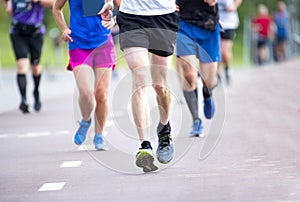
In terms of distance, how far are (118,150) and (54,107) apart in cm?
641

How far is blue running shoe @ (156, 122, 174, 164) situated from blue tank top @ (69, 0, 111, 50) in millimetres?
1734

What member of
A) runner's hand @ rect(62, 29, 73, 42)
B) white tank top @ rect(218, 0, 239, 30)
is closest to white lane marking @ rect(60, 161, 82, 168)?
runner's hand @ rect(62, 29, 73, 42)

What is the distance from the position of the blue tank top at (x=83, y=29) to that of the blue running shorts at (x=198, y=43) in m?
1.35

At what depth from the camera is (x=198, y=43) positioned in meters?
10.8

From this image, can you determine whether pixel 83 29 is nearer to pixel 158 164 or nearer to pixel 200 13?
pixel 200 13

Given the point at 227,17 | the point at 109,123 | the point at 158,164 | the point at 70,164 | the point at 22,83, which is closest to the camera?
the point at 158,164

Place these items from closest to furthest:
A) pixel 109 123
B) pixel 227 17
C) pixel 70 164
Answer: pixel 70 164
pixel 109 123
pixel 227 17

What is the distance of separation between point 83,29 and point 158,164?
180 centimetres

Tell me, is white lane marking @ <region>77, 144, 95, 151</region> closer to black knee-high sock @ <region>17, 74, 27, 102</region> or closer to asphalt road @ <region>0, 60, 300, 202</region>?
asphalt road @ <region>0, 60, 300, 202</region>

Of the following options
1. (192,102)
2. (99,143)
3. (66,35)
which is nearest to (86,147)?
(99,143)

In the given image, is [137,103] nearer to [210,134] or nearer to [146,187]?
[146,187]

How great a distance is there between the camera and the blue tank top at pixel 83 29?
9.50m

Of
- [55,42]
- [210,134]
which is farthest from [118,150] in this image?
[55,42]

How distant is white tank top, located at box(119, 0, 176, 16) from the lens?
812 cm
